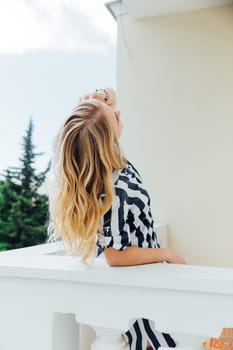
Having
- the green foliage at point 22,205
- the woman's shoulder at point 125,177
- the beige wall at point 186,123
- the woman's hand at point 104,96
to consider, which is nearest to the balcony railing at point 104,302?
the woman's shoulder at point 125,177

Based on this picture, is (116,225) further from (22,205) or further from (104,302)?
(22,205)

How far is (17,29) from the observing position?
15.3 ft

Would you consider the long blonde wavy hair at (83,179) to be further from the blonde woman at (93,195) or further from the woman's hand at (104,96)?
the woman's hand at (104,96)

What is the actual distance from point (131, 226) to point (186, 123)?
1612 mm

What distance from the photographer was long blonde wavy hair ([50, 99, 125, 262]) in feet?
2.70

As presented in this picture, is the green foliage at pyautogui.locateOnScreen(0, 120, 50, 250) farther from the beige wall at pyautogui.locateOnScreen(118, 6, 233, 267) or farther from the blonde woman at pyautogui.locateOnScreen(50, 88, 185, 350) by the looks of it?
the blonde woman at pyautogui.locateOnScreen(50, 88, 185, 350)

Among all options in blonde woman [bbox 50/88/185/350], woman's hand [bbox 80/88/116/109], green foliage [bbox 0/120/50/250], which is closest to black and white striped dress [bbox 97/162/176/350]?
blonde woman [bbox 50/88/185/350]

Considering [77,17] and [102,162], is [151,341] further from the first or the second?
[77,17]

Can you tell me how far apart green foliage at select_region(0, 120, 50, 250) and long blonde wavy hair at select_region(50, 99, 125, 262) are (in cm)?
564

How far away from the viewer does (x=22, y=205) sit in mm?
6531

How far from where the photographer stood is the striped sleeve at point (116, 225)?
0.83 m

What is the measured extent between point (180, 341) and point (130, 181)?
360 mm

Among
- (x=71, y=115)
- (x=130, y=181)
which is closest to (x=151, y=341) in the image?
(x=130, y=181)

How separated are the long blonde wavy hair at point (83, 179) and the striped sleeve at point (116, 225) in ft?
0.07
